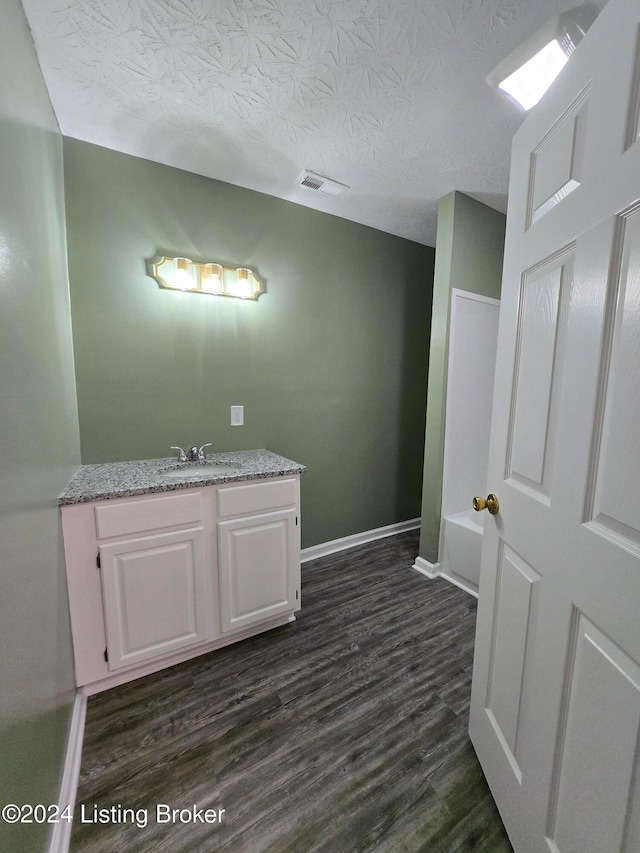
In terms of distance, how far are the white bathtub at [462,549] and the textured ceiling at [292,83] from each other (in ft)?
7.12

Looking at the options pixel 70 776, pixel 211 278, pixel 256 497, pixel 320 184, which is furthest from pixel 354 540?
pixel 320 184

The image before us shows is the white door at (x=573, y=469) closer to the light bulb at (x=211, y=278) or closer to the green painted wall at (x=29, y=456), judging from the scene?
the green painted wall at (x=29, y=456)

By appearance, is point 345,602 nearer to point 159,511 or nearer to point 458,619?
point 458,619

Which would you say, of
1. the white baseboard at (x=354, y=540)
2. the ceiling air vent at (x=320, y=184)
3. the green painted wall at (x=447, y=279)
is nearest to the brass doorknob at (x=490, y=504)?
the green painted wall at (x=447, y=279)

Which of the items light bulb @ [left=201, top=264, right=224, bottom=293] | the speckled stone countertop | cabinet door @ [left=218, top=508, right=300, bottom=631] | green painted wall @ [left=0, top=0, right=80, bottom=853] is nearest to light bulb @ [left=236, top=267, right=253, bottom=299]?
light bulb @ [left=201, top=264, right=224, bottom=293]

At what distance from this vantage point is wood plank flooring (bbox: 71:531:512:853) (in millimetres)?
1034

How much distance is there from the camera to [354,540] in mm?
2857

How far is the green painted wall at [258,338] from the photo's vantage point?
1815 millimetres

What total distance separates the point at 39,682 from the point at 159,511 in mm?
686

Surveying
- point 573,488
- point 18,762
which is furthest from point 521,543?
point 18,762

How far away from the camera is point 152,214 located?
189cm

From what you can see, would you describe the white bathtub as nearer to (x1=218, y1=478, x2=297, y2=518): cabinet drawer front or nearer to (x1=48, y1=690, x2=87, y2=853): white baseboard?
(x1=218, y1=478, x2=297, y2=518): cabinet drawer front

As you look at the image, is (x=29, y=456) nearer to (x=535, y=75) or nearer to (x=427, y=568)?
(x=535, y=75)

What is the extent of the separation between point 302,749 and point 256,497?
1.00 metres
